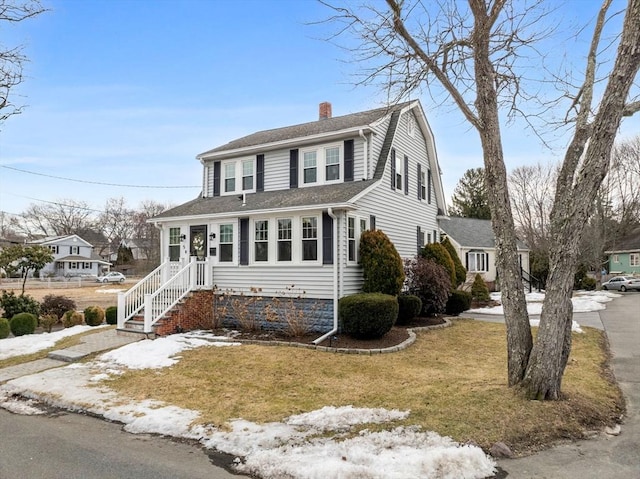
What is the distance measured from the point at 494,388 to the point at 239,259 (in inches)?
343

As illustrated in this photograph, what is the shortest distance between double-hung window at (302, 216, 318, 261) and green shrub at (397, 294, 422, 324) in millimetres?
3039

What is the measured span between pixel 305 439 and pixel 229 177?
468 inches

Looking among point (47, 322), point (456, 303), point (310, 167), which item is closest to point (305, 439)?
point (310, 167)

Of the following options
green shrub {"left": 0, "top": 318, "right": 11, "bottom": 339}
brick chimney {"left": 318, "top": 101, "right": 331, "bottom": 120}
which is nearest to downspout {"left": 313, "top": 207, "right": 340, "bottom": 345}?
brick chimney {"left": 318, "top": 101, "right": 331, "bottom": 120}

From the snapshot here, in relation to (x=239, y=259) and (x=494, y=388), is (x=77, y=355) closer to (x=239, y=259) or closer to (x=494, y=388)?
(x=239, y=259)

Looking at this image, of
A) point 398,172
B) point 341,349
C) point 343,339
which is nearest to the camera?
point 341,349

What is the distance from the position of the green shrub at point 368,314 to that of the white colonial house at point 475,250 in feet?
58.3

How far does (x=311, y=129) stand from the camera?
14.6 m

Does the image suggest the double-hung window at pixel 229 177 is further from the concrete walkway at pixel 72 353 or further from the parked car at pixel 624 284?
the parked car at pixel 624 284

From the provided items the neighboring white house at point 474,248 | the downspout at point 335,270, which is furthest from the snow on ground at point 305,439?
the neighboring white house at point 474,248

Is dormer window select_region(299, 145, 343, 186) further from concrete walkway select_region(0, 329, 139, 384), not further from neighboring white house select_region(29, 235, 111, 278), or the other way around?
neighboring white house select_region(29, 235, 111, 278)

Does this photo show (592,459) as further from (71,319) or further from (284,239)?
(71,319)

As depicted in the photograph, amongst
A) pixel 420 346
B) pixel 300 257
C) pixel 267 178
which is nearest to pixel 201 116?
pixel 267 178

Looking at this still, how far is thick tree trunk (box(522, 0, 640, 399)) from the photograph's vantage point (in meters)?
5.11
